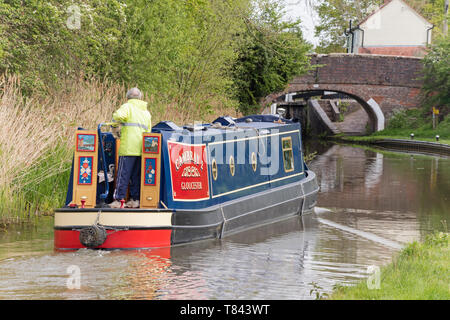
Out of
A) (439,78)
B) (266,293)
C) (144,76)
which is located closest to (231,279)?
(266,293)

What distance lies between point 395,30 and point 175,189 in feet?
121

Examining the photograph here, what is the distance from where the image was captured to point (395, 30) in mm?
43406

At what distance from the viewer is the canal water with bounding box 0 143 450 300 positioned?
654 cm

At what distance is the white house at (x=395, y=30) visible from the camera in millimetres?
43000

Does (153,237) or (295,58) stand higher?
(295,58)

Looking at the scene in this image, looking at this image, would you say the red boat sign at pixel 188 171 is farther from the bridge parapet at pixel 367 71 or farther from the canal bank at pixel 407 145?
the bridge parapet at pixel 367 71

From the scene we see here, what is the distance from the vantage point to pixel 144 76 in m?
16.2

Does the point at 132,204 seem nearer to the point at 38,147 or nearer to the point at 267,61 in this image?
the point at 38,147

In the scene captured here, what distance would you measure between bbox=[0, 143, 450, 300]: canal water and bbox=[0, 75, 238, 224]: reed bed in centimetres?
44

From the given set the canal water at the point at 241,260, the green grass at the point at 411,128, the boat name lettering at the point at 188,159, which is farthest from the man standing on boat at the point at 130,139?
the green grass at the point at 411,128

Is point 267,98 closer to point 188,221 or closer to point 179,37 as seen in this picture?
point 179,37

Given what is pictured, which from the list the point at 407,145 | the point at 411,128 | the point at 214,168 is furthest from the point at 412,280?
the point at 411,128

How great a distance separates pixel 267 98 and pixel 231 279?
25712mm
